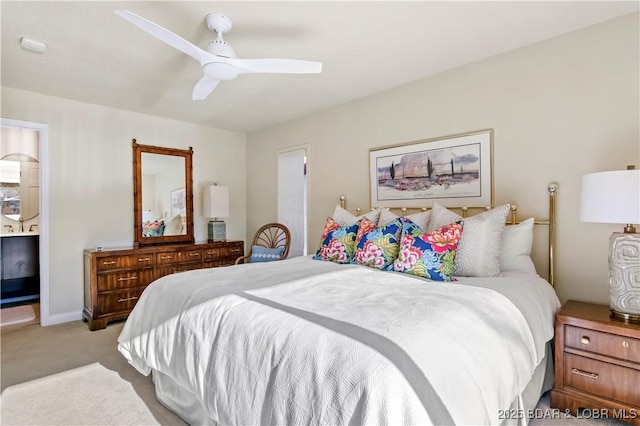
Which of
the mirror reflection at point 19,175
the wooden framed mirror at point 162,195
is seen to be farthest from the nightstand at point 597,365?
the mirror reflection at point 19,175

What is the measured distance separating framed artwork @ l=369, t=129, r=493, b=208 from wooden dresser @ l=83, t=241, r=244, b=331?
2504 millimetres

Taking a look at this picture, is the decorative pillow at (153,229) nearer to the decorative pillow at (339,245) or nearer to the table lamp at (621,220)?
the decorative pillow at (339,245)

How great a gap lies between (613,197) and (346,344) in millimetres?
1673

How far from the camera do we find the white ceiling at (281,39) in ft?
6.66

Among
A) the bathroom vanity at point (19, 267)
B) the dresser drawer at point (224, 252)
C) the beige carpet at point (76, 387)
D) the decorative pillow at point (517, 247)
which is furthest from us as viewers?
the bathroom vanity at point (19, 267)

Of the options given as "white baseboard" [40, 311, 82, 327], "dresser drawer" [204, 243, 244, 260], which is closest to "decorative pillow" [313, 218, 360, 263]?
"dresser drawer" [204, 243, 244, 260]

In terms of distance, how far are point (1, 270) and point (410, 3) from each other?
20.1ft

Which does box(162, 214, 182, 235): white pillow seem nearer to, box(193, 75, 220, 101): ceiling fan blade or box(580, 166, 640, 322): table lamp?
box(193, 75, 220, 101): ceiling fan blade

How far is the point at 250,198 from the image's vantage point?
524cm

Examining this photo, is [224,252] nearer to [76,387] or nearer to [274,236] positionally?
[274,236]

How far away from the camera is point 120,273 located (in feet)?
11.9

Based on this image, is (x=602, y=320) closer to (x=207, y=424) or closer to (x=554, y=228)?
(x=554, y=228)

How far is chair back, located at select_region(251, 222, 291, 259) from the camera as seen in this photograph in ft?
13.9

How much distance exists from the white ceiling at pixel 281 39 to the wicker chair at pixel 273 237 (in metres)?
1.73
